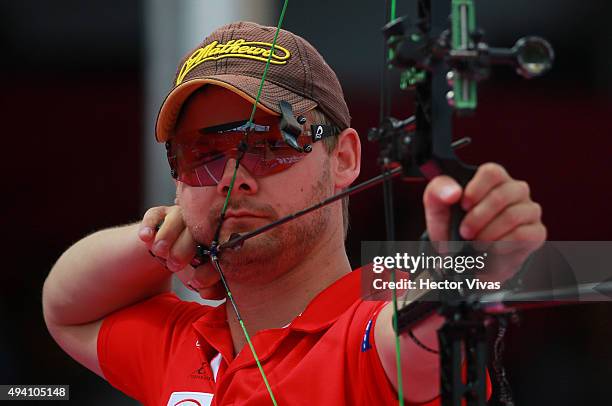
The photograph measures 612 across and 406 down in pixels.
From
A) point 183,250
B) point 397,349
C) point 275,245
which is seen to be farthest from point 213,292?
point 397,349

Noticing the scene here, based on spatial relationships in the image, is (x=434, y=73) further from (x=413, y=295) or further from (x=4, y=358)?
(x=4, y=358)

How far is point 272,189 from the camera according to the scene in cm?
157

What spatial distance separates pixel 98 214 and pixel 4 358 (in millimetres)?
665

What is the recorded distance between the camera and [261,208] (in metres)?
1.56

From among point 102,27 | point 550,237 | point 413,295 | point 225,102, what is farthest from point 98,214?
point 413,295

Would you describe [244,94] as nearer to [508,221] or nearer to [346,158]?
[346,158]

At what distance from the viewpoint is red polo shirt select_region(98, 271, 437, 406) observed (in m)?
1.37

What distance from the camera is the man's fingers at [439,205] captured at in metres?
0.96

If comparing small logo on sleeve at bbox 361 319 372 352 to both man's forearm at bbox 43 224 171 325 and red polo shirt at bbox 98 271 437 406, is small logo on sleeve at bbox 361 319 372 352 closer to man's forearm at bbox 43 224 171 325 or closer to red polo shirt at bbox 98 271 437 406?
red polo shirt at bbox 98 271 437 406

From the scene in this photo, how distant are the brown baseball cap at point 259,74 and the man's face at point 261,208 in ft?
0.13

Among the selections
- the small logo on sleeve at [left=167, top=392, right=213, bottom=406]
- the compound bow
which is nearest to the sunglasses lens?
the small logo on sleeve at [left=167, top=392, right=213, bottom=406]

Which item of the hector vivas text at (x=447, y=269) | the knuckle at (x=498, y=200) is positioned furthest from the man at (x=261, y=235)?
the knuckle at (x=498, y=200)

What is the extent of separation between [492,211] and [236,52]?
798 mm

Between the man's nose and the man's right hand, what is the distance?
13 centimetres
